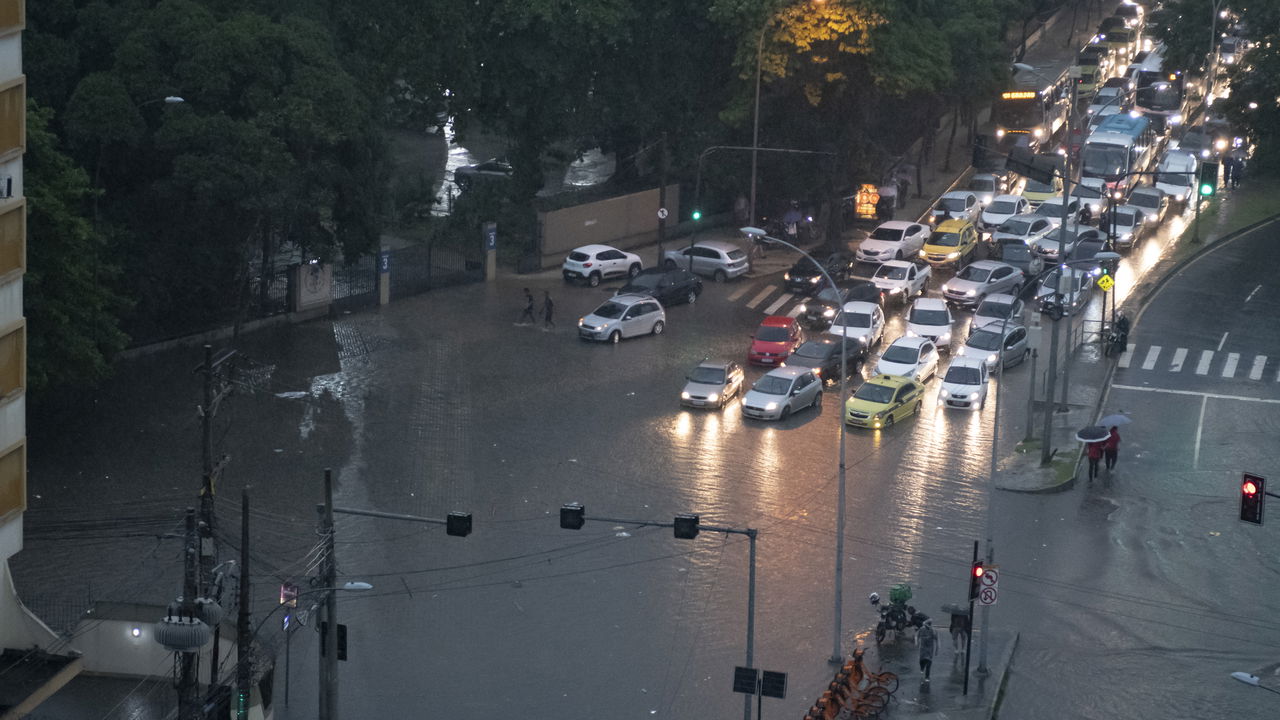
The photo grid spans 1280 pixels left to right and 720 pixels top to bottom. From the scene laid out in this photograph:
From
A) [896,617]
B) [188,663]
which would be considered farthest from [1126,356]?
[188,663]

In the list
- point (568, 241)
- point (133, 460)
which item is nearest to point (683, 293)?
point (568, 241)

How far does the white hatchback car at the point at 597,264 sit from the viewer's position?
57.4 meters

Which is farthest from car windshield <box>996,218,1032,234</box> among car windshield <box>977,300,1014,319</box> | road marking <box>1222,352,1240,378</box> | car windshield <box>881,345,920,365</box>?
car windshield <box>881,345,920,365</box>

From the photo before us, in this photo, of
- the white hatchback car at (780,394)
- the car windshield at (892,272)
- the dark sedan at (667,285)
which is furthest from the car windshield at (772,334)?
the car windshield at (892,272)

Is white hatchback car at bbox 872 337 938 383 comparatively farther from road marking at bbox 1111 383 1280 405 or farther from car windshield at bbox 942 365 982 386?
road marking at bbox 1111 383 1280 405

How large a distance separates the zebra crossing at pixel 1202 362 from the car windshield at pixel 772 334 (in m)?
10.1

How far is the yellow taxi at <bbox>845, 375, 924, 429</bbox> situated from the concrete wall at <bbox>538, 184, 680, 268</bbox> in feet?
60.2

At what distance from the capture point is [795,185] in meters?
63.7

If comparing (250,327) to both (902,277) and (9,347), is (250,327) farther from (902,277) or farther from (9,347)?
(9,347)

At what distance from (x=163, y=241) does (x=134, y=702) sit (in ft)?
69.4

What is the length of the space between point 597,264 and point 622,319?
705cm

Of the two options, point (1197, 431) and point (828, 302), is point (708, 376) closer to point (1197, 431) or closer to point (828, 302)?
point (828, 302)

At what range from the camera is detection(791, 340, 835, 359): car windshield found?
48062 millimetres

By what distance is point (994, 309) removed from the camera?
53.1 meters
